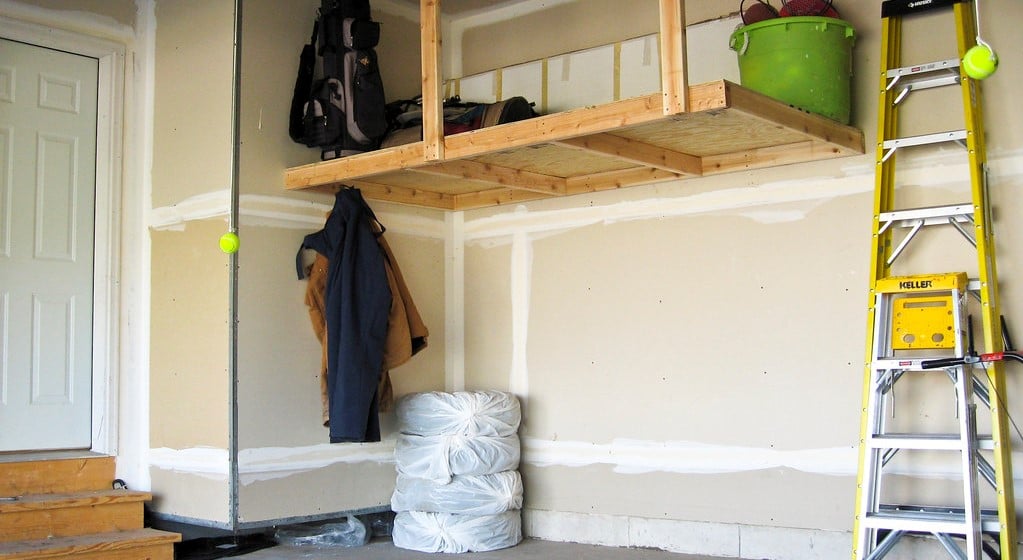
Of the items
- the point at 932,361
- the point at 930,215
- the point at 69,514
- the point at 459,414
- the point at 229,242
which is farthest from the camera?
the point at 459,414

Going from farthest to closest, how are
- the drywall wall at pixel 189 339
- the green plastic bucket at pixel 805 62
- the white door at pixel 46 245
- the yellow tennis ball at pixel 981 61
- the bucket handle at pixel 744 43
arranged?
the white door at pixel 46 245
the drywall wall at pixel 189 339
the bucket handle at pixel 744 43
the green plastic bucket at pixel 805 62
the yellow tennis ball at pixel 981 61

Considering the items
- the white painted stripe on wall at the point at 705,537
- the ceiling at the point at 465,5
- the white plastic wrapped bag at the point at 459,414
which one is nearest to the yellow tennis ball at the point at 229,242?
the white plastic wrapped bag at the point at 459,414

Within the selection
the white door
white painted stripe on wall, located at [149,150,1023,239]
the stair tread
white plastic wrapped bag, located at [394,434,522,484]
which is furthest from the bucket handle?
the stair tread

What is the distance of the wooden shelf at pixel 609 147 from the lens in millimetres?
3883

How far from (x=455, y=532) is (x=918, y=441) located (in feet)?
7.50

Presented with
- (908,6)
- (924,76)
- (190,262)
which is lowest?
(190,262)

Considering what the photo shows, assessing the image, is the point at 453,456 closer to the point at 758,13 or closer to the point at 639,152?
the point at 639,152

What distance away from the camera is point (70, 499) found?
4.67 metres

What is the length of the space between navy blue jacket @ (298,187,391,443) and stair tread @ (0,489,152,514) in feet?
3.25

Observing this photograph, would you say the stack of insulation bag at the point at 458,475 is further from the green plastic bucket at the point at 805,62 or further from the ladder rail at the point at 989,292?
the ladder rail at the point at 989,292

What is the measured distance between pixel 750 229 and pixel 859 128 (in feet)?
2.17

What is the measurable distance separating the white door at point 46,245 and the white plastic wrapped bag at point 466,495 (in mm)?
1656

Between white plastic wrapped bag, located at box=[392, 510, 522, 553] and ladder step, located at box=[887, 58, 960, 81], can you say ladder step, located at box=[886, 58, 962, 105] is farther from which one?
white plastic wrapped bag, located at box=[392, 510, 522, 553]

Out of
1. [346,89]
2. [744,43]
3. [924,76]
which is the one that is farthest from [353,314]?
[924,76]
